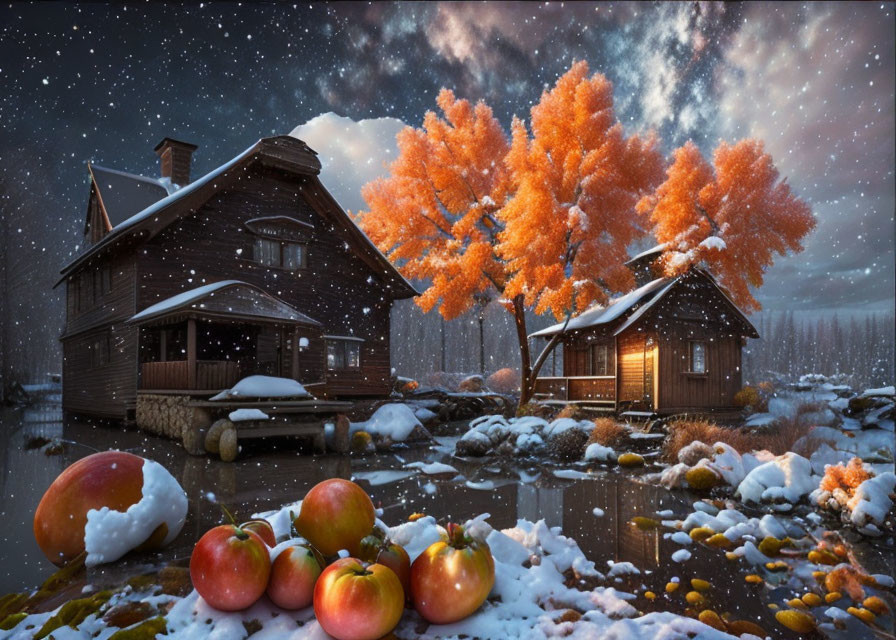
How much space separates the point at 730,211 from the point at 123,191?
22.1 m

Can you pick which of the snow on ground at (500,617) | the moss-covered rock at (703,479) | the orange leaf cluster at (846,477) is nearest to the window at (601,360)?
the moss-covered rock at (703,479)

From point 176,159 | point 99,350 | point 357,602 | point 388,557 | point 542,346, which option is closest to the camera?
point 357,602

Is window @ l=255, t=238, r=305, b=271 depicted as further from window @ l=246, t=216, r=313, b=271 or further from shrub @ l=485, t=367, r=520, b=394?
shrub @ l=485, t=367, r=520, b=394

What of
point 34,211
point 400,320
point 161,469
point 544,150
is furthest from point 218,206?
point 400,320

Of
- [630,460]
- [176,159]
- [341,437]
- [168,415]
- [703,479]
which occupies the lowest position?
[630,460]

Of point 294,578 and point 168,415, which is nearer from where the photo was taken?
point 294,578

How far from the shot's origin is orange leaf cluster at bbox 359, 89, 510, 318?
1927 cm

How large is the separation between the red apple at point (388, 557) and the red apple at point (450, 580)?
0.22ft

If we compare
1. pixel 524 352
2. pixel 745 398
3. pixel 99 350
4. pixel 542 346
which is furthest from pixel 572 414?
pixel 542 346

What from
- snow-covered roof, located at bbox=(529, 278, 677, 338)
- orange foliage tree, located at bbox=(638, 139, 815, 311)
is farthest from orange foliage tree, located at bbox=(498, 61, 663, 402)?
orange foliage tree, located at bbox=(638, 139, 815, 311)

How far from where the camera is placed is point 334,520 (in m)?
3.12

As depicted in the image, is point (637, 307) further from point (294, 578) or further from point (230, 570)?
point (230, 570)

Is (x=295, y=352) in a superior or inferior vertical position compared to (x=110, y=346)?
inferior

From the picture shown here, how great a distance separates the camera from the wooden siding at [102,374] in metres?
14.6
